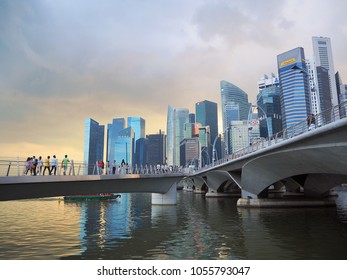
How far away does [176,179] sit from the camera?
4297 cm

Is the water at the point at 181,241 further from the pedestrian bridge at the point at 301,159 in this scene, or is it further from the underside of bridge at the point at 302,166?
the pedestrian bridge at the point at 301,159

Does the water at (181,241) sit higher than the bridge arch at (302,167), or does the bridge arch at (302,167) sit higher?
the bridge arch at (302,167)

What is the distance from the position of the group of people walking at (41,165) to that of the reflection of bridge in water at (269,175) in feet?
2.95

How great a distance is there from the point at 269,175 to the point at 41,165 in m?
26.5

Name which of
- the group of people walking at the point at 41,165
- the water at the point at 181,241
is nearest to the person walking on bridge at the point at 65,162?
the group of people walking at the point at 41,165

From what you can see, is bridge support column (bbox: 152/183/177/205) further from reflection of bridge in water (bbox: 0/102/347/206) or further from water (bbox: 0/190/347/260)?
water (bbox: 0/190/347/260)

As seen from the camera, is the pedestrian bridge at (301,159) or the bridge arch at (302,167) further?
the bridge arch at (302,167)

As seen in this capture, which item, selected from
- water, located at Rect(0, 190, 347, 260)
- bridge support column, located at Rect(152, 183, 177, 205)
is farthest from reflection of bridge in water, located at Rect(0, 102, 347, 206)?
water, located at Rect(0, 190, 347, 260)

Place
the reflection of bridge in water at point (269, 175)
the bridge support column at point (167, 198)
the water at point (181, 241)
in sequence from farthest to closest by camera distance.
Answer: the bridge support column at point (167, 198) → the reflection of bridge in water at point (269, 175) → the water at point (181, 241)

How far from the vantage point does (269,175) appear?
36.4 metres

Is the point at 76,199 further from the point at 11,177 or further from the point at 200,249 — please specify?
the point at 200,249

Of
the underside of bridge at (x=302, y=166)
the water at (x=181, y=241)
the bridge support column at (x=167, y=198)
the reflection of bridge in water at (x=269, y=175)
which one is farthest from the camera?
the bridge support column at (x=167, y=198)

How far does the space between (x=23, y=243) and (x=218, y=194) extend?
55.4m

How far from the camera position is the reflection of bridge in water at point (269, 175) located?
19328 mm
